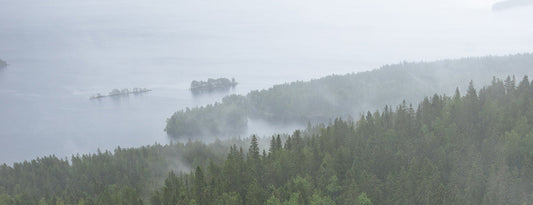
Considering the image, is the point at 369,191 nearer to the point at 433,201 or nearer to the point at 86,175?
the point at 433,201

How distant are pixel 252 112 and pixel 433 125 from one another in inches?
4656

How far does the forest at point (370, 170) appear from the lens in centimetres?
5397

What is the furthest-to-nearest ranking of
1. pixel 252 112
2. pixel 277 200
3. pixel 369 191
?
pixel 252 112
pixel 369 191
pixel 277 200

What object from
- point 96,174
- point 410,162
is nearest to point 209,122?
point 96,174

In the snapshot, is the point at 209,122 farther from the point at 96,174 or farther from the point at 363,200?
the point at 363,200

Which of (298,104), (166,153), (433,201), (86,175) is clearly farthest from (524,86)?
(298,104)

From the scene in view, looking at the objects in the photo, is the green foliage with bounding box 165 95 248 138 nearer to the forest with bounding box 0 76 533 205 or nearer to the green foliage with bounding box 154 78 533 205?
the forest with bounding box 0 76 533 205

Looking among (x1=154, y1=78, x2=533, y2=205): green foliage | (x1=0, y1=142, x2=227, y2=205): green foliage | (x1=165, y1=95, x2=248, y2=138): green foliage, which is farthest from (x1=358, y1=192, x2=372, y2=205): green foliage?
(x1=165, y1=95, x2=248, y2=138): green foliage

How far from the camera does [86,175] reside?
3474 inches

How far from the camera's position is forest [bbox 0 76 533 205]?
177 feet

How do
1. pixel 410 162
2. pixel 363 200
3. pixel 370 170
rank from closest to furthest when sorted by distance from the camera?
pixel 363 200
pixel 370 170
pixel 410 162

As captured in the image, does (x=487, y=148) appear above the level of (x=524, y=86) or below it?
below

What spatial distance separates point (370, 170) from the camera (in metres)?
62.7

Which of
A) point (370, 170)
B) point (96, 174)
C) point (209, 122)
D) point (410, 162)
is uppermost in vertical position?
point (209, 122)
